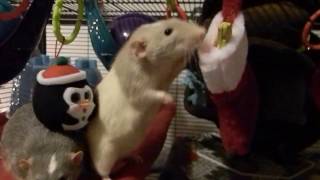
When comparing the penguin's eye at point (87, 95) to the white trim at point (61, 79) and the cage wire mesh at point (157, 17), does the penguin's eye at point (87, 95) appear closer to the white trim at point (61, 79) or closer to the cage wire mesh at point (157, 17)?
the white trim at point (61, 79)

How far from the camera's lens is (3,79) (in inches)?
26.6

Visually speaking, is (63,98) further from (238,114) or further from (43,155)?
(238,114)

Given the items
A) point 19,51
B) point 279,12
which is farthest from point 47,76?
point 279,12

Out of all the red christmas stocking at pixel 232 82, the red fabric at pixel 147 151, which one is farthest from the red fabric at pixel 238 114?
the red fabric at pixel 147 151

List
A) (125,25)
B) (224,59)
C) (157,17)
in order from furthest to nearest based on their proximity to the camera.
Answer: (157,17), (125,25), (224,59)

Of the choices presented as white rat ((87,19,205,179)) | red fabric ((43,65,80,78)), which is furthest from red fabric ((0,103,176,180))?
red fabric ((43,65,80,78))

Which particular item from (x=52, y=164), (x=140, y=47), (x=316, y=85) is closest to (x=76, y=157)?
(x=52, y=164)

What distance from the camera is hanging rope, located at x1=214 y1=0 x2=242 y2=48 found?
1.69 feet

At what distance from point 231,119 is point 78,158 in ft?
0.65

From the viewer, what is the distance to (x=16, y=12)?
0.62 m

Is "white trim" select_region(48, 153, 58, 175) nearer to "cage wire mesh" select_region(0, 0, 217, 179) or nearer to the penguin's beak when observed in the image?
the penguin's beak

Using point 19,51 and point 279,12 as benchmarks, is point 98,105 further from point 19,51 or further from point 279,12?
point 279,12

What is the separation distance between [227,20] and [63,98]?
210mm

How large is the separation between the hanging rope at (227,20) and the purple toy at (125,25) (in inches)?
8.4
